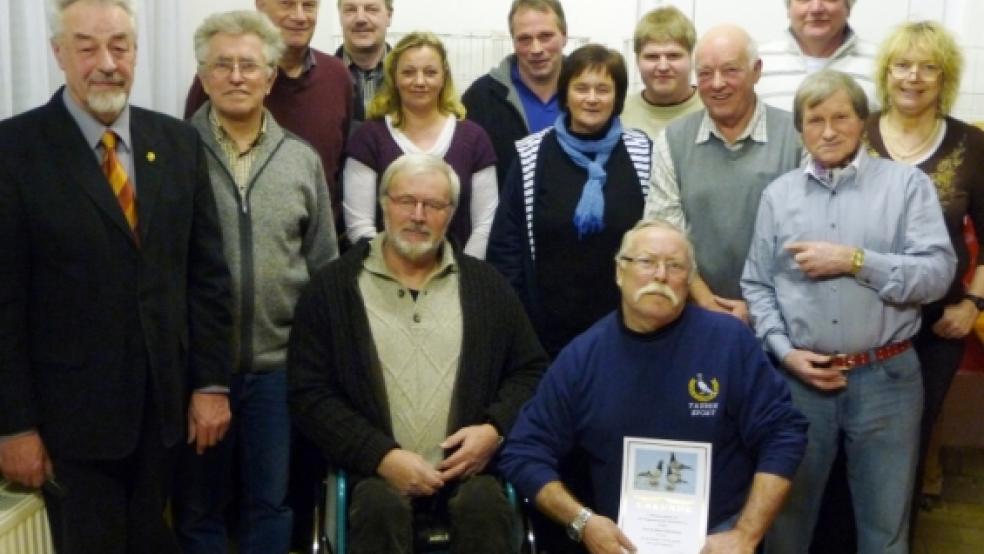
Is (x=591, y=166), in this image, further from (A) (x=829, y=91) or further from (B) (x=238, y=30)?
(B) (x=238, y=30)

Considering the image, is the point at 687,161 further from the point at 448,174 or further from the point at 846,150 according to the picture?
the point at 448,174

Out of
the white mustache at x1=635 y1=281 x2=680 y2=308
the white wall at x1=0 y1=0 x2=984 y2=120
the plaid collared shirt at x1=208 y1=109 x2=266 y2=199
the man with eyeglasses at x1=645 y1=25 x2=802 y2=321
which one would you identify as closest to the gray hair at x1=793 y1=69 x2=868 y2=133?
the man with eyeglasses at x1=645 y1=25 x2=802 y2=321

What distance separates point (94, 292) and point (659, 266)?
3.91ft

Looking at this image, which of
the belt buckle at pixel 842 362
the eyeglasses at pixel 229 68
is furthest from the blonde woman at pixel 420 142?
the belt buckle at pixel 842 362

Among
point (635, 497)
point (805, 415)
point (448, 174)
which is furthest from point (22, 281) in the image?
point (805, 415)

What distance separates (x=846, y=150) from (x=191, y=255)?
1.54 m

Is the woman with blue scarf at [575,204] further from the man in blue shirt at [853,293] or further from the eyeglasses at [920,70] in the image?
the eyeglasses at [920,70]

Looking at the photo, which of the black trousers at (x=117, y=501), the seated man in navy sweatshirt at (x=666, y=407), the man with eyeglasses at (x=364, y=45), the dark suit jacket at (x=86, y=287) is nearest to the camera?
the dark suit jacket at (x=86, y=287)

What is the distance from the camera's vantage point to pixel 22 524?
86.4 inches

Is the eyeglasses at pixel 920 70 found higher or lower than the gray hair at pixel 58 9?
lower

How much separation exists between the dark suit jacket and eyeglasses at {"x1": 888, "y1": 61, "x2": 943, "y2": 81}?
5.83ft

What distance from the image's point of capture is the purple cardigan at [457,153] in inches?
116

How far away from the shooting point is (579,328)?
9.43 ft

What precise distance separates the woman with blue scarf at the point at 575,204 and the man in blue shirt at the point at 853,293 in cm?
44
